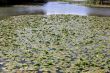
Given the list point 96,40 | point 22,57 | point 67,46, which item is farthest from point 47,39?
point 22,57

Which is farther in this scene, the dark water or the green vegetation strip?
the dark water

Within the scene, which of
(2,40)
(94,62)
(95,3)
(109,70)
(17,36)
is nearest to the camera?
(109,70)

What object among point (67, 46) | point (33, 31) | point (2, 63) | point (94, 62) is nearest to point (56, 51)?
point (67, 46)

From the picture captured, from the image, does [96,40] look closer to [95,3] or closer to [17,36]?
[17,36]

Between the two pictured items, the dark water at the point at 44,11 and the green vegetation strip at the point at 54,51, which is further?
the dark water at the point at 44,11

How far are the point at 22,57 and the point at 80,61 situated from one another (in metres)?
1.87

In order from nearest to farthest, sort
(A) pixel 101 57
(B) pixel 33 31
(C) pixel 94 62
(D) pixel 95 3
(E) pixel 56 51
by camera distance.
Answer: (C) pixel 94 62, (A) pixel 101 57, (E) pixel 56 51, (B) pixel 33 31, (D) pixel 95 3

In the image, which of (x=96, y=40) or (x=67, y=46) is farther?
(x=96, y=40)

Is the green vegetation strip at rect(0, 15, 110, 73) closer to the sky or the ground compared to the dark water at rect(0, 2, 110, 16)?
closer to the sky

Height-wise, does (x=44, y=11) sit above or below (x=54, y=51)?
below

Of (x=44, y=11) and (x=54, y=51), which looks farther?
(x=44, y=11)

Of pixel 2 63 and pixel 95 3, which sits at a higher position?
pixel 2 63

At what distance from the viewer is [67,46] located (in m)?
10.3

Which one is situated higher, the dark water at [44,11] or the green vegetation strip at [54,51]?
the green vegetation strip at [54,51]
